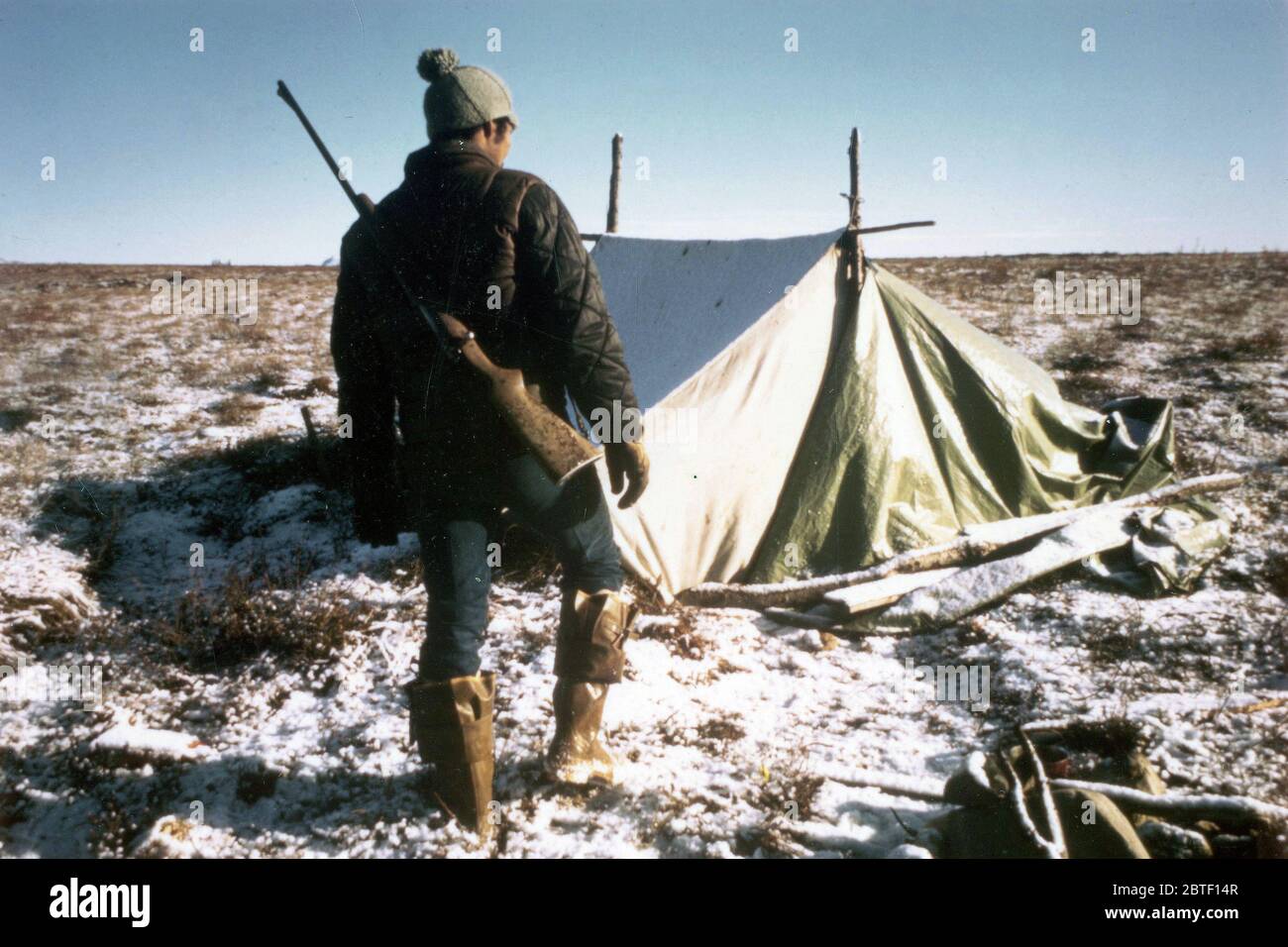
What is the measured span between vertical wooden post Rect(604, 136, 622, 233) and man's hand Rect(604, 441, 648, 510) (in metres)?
6.24

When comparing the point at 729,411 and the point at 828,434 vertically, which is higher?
the point at 729,411

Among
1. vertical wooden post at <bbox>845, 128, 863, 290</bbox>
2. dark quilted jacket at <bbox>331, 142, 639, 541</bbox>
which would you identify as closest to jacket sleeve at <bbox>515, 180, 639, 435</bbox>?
dark quilted jacket at <bbox>331, 142, 639, 541</bbox>

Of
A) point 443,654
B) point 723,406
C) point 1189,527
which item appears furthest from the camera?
point 1189,527

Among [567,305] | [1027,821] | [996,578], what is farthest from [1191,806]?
[567,305]

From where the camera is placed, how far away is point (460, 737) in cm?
224

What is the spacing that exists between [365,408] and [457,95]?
3.11 feet

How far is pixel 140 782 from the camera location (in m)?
2.76

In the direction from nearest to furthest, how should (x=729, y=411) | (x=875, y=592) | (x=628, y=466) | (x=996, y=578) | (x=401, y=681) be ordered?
(x=628, y=466) < (x=401, y=681) < (x=875, y=592) < (x=996, y=578) < (x=729, y=411)

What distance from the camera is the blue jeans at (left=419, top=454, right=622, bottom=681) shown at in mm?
2182

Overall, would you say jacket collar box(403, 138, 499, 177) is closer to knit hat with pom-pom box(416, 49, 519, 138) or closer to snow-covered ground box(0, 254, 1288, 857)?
knit hat with pom-pom box(416, 49, 519, 138)

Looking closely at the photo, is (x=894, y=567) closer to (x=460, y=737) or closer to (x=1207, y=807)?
(x=1207, y=807)

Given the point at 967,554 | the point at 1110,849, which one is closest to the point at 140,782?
the point at 1110,849
